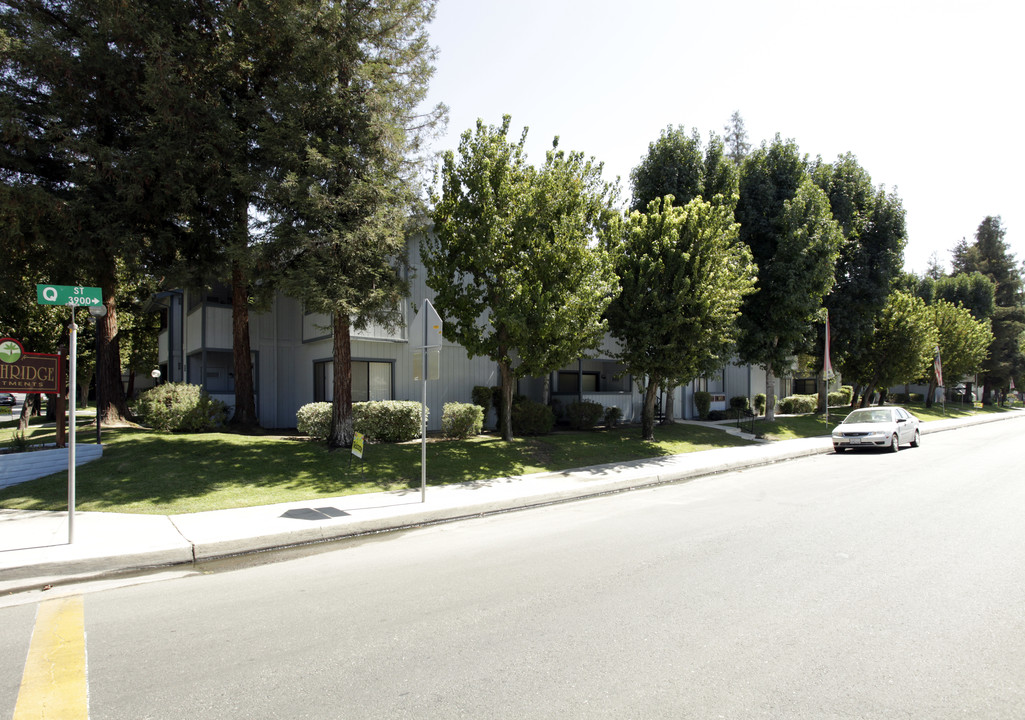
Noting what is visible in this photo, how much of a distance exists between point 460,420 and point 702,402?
1538 cm

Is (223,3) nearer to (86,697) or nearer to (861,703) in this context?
(86,697)

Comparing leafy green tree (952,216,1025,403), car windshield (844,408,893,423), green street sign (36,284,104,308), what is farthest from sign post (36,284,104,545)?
leafy green tree (952,216,1025,403)

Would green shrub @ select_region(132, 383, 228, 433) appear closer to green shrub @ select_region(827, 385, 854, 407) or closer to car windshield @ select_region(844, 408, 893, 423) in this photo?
car windshield @ select_region(844, 408, 893, 423)

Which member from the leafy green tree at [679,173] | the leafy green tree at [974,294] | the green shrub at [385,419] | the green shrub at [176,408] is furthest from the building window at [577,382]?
the leafy green tree at [974,294]

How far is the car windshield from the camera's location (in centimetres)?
1844

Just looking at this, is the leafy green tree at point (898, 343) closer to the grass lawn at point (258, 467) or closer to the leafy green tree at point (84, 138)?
the grass lawn at point (258, 467)

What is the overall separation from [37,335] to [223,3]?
2074 centimetres

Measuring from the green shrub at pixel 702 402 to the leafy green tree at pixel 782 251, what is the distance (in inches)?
106

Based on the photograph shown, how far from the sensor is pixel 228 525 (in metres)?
8.06

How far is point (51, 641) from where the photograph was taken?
14.8ft

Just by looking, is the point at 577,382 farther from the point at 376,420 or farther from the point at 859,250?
the point at 859,250

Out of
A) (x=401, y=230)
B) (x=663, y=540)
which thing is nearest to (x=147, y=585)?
(x=663, y=540)

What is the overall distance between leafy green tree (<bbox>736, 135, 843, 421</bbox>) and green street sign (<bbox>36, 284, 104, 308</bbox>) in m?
21.9

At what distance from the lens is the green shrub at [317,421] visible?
49.5 feet
